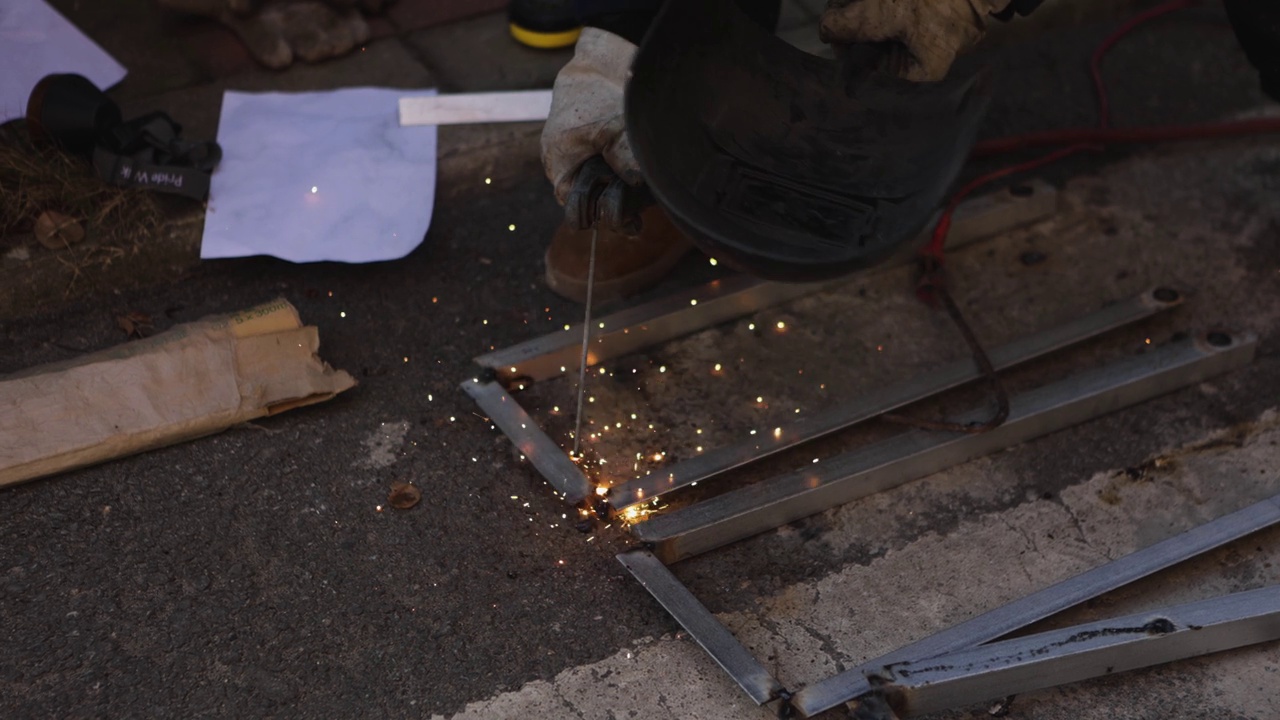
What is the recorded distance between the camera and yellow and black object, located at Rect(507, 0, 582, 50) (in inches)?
132

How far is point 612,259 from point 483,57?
964 mm

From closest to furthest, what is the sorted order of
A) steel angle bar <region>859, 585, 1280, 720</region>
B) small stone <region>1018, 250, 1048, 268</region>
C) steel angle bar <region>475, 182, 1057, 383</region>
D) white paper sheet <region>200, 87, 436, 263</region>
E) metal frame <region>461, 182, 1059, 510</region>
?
steel angle bar <region>859, 585, 1280, 720</region> → metal frame <region>461, 182, 1059, 510</region> → steel angle bar <region>475, 182, 1057, 383</region> → white paper sheet <region>200, 87, 436, 263</region> → small stone <region>1018, 250, 1048, 268</region>

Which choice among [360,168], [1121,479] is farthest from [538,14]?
[1121,479]

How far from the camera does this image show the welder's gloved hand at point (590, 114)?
2.38 m

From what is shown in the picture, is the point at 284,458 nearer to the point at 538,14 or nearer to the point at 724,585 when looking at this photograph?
the point at 724,585

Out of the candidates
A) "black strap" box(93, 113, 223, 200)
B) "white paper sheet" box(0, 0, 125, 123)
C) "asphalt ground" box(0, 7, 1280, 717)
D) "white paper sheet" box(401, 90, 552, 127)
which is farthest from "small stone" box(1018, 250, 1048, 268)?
"white paper sheet" box(0, 0, 125, 123)

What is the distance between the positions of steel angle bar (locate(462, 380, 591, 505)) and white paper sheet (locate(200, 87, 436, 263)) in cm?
50

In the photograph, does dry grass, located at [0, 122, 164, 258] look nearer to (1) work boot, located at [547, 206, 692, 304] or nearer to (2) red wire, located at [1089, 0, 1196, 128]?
(1) work boot, located at [547, 206, 692, 304]

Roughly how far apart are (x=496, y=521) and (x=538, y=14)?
1603mm

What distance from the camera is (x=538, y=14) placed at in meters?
3.36

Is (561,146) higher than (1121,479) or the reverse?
higher

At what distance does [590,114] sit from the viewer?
2398 millimetres

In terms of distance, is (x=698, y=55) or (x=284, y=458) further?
(x=284, y=458)

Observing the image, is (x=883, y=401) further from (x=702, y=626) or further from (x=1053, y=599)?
(x=702, y=626)
